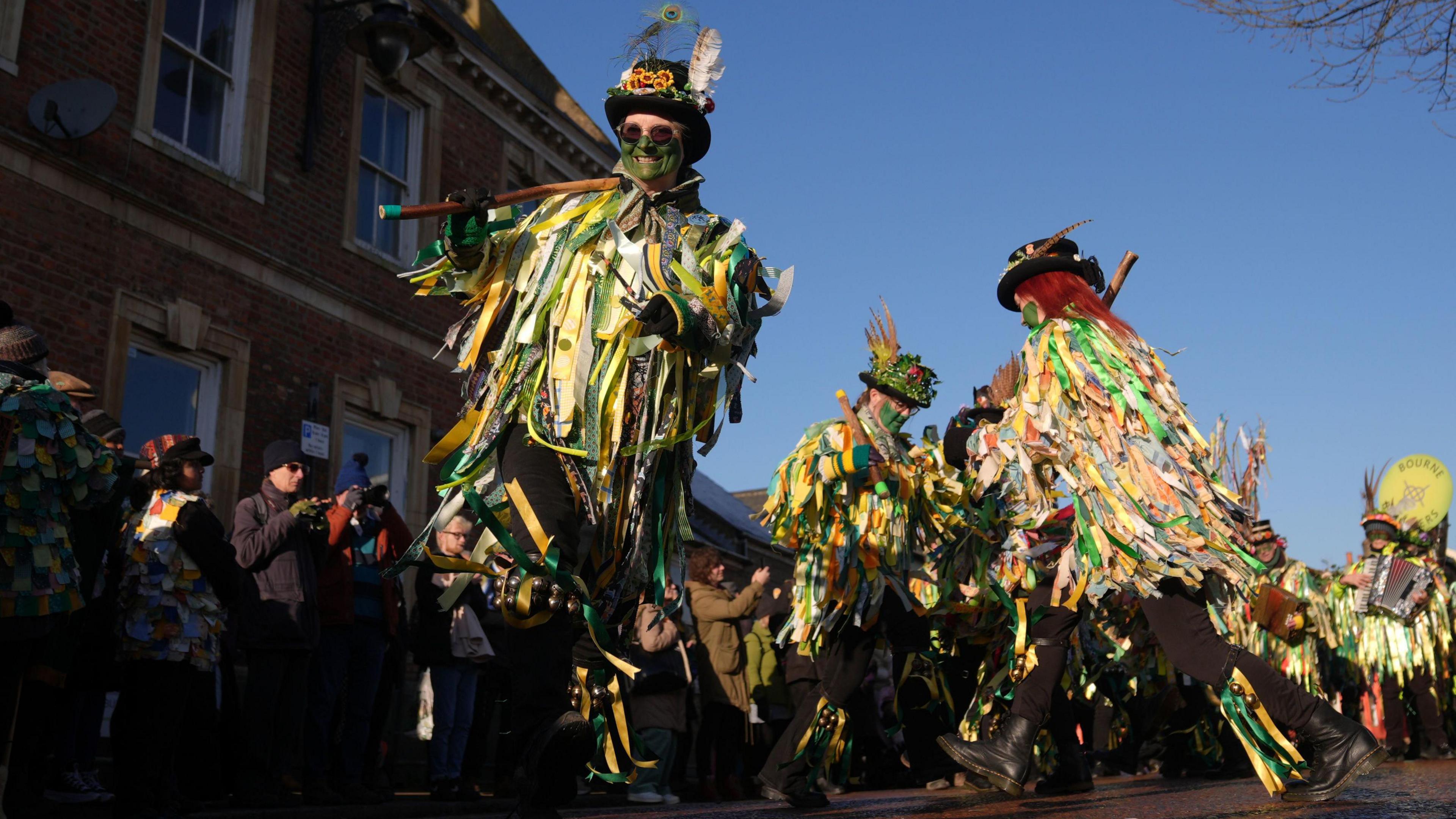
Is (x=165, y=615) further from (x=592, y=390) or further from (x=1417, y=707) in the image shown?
(x=1417, y=707)

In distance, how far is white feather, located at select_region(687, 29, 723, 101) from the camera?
4199mm

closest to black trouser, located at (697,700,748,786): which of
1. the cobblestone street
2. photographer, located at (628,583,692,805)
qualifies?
the cobblestone street

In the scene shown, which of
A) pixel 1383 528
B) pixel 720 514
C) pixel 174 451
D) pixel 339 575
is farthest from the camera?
pixel 720 514

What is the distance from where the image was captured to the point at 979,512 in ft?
23.3

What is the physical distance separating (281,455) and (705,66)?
3.96 meters

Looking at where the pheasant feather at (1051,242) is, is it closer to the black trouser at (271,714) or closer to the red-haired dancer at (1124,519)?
the red-haired dancer at (1124,519)

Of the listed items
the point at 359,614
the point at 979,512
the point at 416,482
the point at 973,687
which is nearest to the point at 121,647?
the point at 359,614

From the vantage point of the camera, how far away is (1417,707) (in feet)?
42.4

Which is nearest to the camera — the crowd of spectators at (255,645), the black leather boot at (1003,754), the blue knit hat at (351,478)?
the crowd of spectators at (255,645)

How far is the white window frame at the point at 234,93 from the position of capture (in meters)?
11.7

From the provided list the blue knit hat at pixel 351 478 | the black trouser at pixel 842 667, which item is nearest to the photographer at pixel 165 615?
the blue knit hat at pixel 351 478

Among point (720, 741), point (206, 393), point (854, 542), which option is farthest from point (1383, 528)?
point (206, 393)

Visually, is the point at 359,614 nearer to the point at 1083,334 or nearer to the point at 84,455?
the point at 84,455

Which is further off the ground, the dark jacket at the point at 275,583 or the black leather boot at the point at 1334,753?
the dark jacket at the point at 275,583
